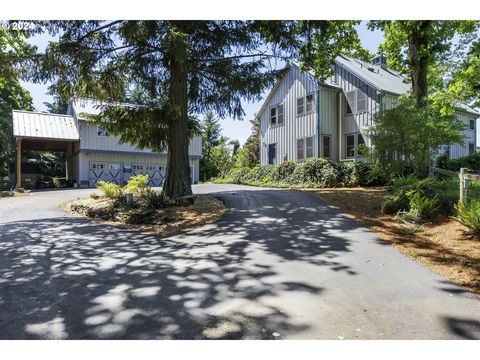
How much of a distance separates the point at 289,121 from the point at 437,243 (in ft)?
53.8

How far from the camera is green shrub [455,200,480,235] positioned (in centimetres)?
579

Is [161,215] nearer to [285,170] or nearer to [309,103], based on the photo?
[285,170]

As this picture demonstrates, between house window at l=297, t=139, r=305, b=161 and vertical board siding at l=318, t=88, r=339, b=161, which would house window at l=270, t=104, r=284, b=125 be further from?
vertical board siding at l=318, t=88, r=339, b=161

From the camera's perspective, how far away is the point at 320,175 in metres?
15.5

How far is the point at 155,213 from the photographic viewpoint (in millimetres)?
8984

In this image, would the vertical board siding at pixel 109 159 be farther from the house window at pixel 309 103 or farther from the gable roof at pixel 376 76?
the gable roof at pixel 376 76

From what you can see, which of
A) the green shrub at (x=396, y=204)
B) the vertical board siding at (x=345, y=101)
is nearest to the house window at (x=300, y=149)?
the vertical board siding at (x=345, y=101)

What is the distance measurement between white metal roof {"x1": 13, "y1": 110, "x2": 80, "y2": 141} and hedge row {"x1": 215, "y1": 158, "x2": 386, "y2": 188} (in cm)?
1406

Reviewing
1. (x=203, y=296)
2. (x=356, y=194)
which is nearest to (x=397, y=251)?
(x=203, y=296)

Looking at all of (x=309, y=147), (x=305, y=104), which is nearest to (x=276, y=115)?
(x=305, y=104)

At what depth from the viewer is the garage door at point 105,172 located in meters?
23.6

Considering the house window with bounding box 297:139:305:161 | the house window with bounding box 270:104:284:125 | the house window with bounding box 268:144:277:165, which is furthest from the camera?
the house window with bounding box 268:144:277:165

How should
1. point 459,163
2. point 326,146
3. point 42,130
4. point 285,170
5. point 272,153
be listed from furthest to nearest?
point 272,153, point 42,130, point 326,146, point 459,163, point 285,170

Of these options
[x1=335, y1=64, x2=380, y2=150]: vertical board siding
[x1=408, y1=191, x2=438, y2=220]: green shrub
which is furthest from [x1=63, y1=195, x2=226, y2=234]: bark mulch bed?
[x1=335, y1=64, x2=380, y2=150]: vertical board siding
